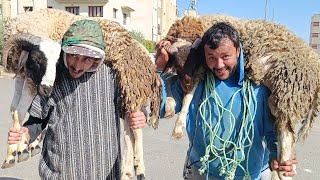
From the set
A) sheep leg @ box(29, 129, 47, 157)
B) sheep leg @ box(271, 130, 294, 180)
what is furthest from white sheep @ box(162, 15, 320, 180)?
sheep leg @ box(29, 129, 47, 157)

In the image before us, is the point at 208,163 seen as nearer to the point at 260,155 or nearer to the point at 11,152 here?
the point at 260,155

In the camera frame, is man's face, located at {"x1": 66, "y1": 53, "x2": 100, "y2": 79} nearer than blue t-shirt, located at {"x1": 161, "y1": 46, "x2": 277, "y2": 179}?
Yes

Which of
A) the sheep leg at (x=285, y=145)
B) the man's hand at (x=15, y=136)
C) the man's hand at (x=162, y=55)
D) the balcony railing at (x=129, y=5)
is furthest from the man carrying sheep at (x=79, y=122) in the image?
the balcony railing at (x=129, y=5)

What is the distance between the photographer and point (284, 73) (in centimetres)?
200

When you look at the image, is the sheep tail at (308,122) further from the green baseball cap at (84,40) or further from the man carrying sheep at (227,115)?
the green baseball cap at (84,40)

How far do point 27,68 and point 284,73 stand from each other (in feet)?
4.80

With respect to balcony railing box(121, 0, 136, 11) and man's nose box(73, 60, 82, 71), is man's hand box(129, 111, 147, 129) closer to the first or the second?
man's nose box(73, 60, 82, 71)

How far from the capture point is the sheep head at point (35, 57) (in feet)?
6.68

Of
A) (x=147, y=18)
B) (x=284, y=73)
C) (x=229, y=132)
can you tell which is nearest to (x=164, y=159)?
(x=229, y=132)

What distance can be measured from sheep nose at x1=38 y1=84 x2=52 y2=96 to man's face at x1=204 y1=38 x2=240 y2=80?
0.93 metres

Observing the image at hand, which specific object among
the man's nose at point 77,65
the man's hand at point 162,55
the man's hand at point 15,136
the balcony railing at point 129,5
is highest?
the balcony railing at point 129,5

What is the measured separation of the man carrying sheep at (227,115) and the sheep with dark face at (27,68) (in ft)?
2.16

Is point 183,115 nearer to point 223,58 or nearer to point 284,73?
point 223,58

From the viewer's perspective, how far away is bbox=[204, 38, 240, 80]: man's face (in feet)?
6.73
